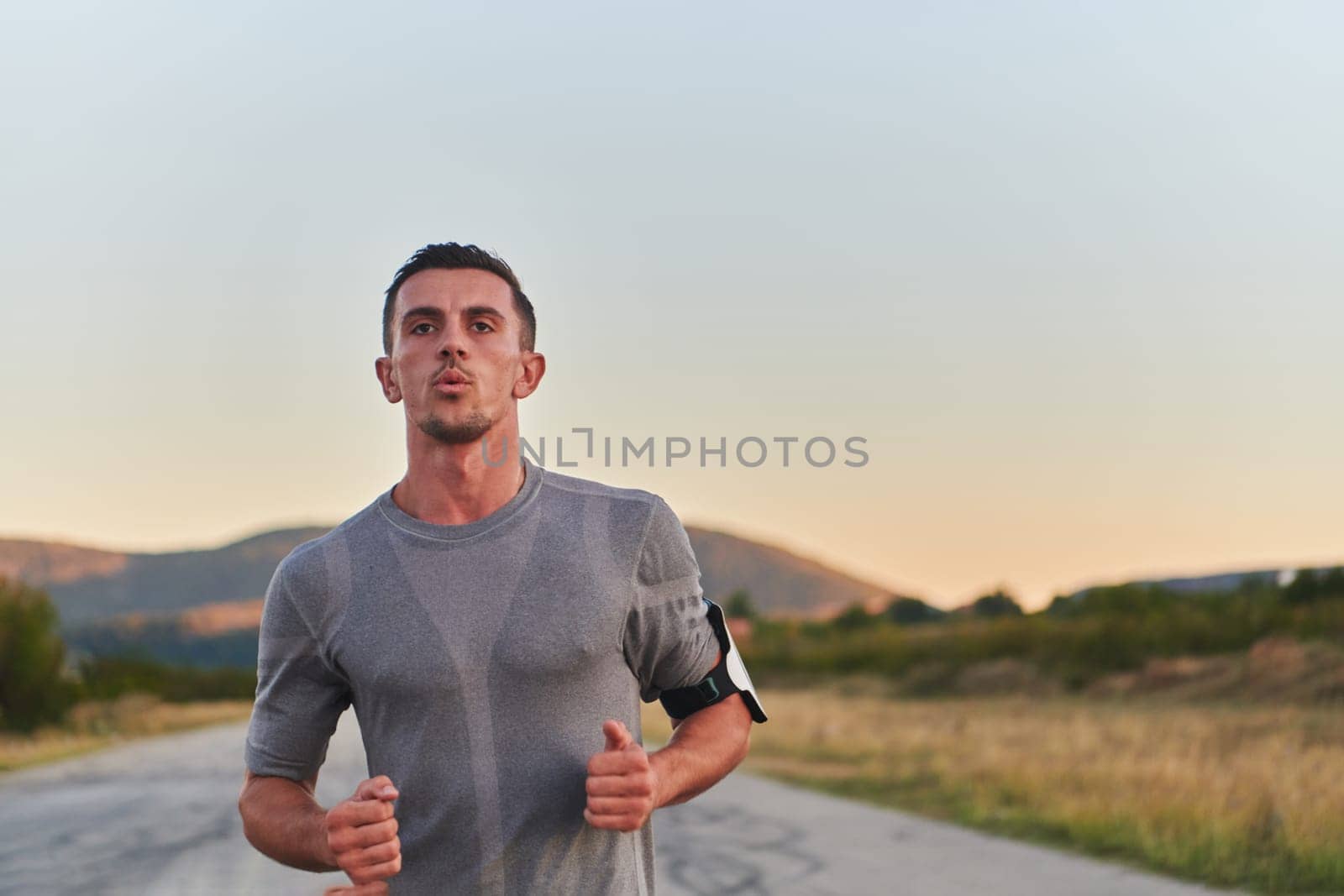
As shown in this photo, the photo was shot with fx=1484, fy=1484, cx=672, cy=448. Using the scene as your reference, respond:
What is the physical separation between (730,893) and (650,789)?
699 centimetres

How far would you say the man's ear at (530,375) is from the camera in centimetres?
345

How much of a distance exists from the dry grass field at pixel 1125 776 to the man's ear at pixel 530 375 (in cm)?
839

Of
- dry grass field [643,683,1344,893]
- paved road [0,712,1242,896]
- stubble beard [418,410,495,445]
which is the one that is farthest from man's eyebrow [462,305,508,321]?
dry grass field [643,683,1344,893]

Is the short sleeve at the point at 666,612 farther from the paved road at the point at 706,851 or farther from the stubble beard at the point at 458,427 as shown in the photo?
the paved road at the point at 706,851

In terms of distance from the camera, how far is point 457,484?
3.35 metres

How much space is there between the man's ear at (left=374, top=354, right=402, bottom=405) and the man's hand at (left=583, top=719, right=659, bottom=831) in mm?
987

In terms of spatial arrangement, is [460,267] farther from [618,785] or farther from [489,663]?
[618,785]

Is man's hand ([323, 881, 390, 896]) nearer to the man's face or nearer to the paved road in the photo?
the man's face

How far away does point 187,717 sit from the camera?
3866 cm

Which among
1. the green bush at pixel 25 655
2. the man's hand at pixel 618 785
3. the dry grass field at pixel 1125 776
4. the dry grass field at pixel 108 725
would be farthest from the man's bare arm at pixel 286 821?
the green bush at pixel 25 655

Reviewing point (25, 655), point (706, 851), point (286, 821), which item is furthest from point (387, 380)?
point (25, 655)

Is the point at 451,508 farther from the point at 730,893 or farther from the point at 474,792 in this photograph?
the point at 730,893

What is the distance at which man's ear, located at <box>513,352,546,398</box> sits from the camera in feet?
11.3

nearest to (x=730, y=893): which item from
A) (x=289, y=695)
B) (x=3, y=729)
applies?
(x=289, y=695)
